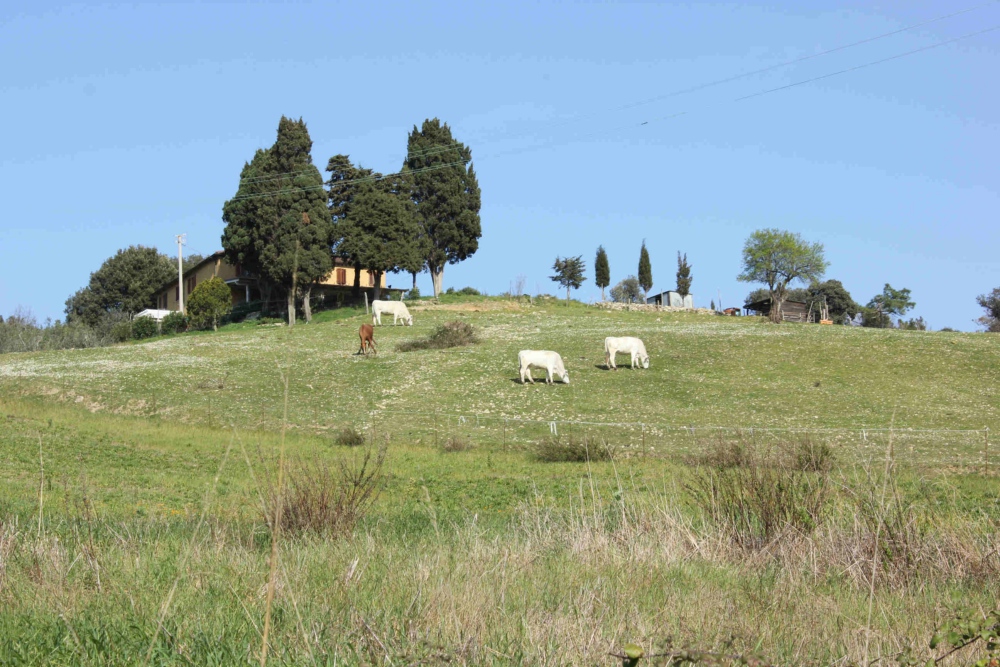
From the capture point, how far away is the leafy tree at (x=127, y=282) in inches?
3910

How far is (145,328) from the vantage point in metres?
69.4

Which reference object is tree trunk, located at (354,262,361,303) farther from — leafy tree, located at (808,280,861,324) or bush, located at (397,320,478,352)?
leafy tree, located at (808,280,861,324)

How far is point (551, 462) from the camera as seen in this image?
81.5ft

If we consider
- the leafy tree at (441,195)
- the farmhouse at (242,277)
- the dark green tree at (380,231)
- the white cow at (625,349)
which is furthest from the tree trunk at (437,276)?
the white cow at (625,349)

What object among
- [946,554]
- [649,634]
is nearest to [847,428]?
[946,554]

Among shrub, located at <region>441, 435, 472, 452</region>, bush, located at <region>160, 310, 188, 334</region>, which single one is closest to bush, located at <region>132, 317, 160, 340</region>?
bush, located at <region>160, 310, 188, 334</region>

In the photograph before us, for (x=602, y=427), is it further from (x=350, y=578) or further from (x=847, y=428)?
(x=350, y=578)

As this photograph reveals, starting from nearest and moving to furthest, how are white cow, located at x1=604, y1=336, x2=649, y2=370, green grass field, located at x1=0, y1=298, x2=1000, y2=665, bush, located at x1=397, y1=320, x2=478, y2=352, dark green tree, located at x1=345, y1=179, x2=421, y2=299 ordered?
green grass field, located at x1=0, y1=298, x2=1000, y2=665
white cow, located at x1=604, y1=336, x2=649, y2=370
bush, located at x1=397, y1=320, x2=478, y2=352
dark green tree, located at x1=345, y1=179, x2=421, y2=299

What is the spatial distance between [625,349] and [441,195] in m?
42.5

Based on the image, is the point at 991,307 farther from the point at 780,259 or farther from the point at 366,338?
the point at 366,338

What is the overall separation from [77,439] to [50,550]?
1993 centimetres

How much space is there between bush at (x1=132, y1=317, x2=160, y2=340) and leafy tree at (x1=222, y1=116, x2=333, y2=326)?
759 centimetres

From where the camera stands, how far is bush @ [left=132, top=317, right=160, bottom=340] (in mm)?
69375

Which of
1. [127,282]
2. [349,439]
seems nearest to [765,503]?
[349,439]
